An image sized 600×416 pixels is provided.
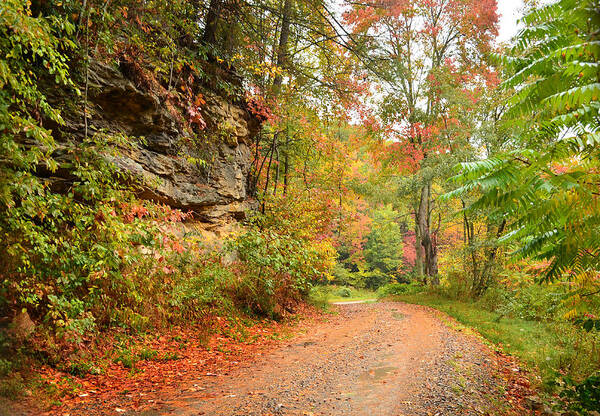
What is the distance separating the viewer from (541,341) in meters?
7.24

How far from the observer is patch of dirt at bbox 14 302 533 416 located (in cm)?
368

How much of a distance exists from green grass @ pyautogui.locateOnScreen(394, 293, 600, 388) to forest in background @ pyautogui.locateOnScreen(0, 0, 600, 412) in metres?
0.07

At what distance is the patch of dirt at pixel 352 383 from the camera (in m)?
3.68

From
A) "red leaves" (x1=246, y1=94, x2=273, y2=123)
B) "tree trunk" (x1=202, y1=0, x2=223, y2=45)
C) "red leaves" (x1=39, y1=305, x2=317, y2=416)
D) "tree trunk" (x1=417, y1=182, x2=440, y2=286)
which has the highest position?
"tree trunk" (x1=202, y1=0, x2=223, y2=45)

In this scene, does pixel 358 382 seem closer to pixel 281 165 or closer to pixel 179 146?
pixel 179 146

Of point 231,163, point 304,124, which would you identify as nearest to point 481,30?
point 304,124

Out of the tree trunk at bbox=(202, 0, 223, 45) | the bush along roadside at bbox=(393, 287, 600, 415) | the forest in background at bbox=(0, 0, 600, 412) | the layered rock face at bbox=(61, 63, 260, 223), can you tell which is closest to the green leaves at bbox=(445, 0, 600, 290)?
the forest in background at bbox=(0, 0, 600, 412)

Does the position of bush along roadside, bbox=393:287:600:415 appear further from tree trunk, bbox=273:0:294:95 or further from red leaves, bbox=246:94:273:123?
tree trunk, bbox=273:0:294:95

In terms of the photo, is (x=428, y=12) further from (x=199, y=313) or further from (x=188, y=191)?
(x=199, y=313)

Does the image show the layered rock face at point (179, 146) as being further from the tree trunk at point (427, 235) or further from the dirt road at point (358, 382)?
the tree trunk at point (427, 235)

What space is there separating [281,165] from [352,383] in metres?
12.0

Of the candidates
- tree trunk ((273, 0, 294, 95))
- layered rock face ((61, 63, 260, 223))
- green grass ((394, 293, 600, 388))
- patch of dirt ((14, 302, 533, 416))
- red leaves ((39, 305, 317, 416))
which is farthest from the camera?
tree trunk ((273, 0, 294, 95))

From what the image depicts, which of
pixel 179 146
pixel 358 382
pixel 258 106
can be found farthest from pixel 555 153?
pixel 258 106

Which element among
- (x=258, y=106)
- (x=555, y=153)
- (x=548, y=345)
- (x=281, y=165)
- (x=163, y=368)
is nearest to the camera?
(x=555, y=153)
